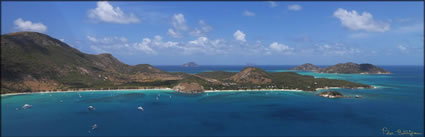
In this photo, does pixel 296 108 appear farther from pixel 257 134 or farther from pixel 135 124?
pixel 135 124

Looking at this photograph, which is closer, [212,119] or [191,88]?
[212,119]

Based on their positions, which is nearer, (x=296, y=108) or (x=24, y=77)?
(x=296, y=108)

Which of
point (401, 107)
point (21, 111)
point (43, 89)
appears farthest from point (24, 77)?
point (401, 107)

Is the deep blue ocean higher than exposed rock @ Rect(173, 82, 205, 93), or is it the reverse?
exposed rock @ Rect(173, 82, 205, 93)

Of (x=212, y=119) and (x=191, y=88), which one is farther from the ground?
(x=191, y=88)

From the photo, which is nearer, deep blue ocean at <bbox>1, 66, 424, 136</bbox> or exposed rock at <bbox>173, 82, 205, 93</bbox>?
deep blue ocean at <bbox>1, 66, 424, 136</bbox>

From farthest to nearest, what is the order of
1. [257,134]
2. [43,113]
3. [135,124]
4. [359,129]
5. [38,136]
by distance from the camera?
[43,113] < [135,124] < [359,129] < [257,134] < [38,136]

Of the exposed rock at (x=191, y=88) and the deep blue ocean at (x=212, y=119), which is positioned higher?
the exposed rock at (x=191, y=88)

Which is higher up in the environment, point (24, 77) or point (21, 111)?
point (24, 77)

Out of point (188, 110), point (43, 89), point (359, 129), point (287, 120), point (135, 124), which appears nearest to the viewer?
point (359, 129)

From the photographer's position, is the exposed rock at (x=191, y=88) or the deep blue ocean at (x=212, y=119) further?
the exposed rock at (x=191, y=88)
